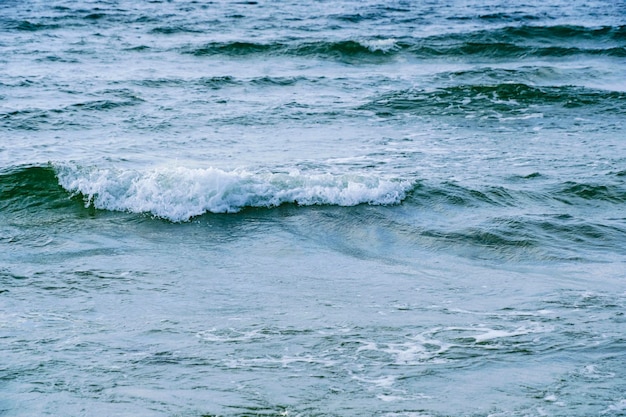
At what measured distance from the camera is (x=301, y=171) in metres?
11.9

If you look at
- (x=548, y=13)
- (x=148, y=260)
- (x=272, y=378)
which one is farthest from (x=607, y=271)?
(x=548, y=13)

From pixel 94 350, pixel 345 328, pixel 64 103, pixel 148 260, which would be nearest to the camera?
pixel 94 350

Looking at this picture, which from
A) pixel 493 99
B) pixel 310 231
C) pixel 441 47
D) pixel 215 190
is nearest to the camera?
pixel 310 231

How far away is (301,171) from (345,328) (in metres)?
5.22

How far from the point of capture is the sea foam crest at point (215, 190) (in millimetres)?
10750

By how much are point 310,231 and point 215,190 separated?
1615 millimetres

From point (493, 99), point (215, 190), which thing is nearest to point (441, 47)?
point (493, 99)

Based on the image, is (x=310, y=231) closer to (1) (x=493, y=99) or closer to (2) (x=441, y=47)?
(1) (x=493, y=99)

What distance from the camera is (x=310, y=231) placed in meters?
10.0

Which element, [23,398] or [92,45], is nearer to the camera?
[23,398]

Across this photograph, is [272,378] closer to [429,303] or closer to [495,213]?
[429,303]

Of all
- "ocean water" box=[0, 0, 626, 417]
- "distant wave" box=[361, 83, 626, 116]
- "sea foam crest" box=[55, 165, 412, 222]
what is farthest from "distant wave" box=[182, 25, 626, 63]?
"sea foam crest" box=[55, 165, 412, 222]

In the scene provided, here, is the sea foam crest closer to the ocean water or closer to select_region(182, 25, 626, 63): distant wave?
the ocean water

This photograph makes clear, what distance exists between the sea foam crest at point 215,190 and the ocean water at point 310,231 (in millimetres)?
31
